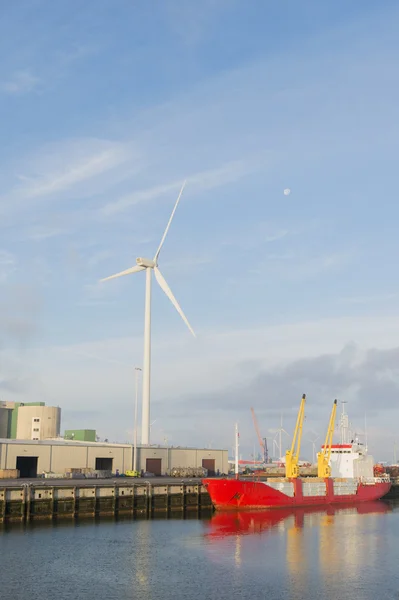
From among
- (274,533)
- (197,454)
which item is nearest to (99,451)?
(197,454)

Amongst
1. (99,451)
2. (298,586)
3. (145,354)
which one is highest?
(145,354)

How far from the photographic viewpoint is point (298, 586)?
158ft

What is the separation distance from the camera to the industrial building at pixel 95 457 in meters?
114

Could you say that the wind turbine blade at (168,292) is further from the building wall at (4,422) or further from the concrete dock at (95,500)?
the building wall at (4,422)

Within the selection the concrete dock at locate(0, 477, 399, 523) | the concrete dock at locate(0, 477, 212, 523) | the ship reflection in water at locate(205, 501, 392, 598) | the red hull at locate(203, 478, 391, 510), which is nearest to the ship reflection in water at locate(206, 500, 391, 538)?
the ship reflection in water at locate(205, 501, 392, 598)

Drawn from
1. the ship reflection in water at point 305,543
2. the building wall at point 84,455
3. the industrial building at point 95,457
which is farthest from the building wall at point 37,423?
the ship reflection in water at point 305,543

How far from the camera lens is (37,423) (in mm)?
179625

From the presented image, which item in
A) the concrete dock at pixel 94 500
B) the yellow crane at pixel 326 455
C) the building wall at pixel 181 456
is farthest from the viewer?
the building wall at pixel 181 456

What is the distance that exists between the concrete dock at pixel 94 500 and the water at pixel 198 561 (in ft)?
16.8

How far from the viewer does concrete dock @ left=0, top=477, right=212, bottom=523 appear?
7569 centimetres

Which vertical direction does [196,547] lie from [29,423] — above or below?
below

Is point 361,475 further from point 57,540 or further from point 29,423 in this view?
point 29,423

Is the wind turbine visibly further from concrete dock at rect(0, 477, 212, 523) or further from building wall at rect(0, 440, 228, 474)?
concrete dock at rect(0, 477, 212, 523)

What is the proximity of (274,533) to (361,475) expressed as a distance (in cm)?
5488
